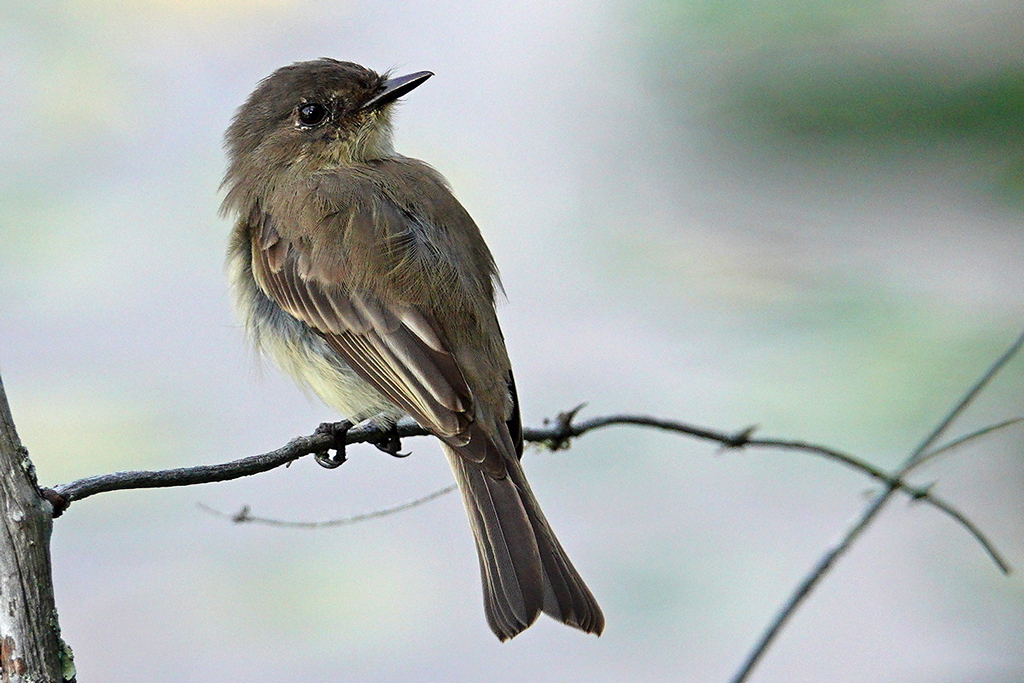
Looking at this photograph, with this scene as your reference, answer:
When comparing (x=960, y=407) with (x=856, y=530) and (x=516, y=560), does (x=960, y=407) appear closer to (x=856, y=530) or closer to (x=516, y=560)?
(x=856, y=530)

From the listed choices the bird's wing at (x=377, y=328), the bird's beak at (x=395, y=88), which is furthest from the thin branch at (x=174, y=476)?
the bird's beak at (x=395, y=88)

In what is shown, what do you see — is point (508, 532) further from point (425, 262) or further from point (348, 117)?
point (348, 117)

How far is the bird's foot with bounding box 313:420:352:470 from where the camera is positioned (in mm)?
1867

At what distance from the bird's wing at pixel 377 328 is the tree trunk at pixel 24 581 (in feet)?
3.07

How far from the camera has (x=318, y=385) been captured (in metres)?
2.15

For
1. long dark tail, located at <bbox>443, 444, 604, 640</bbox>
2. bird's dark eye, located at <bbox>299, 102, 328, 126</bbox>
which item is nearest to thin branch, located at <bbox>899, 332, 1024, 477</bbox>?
long dark tail, located at <bbox>443, 444, 604, 640</bbox>

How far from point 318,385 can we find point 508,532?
0.53 metres

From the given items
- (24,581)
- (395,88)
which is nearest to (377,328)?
(395,88)

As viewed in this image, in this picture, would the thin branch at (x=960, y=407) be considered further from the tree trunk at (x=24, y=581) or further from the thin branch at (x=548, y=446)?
the tree trunk at (x=24, y=581)

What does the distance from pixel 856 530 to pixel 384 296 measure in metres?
0.89

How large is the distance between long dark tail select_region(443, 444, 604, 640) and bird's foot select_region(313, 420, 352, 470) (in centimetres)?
18

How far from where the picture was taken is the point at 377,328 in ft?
6.49

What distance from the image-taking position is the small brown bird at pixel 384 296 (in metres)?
1.84

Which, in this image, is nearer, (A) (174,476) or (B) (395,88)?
(A) (174,476)
